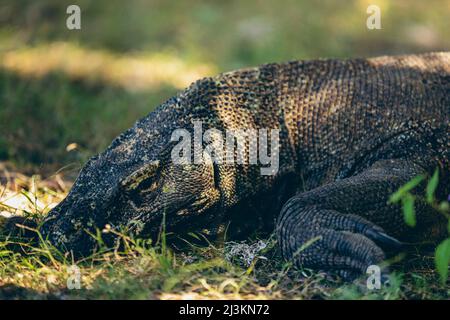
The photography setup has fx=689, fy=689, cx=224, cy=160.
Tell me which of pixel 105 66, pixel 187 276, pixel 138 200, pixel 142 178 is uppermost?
pixel 105 66

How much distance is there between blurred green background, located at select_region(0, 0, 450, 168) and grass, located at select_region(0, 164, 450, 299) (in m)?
1.90

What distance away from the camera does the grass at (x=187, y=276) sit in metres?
3.55

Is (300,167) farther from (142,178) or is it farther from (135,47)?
(135,47)

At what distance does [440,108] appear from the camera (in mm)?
4297

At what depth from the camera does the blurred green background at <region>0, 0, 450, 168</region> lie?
6605mm

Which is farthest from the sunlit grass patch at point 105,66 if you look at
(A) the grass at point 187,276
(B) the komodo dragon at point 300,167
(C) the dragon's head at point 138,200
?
(A) the grass at point 187,276

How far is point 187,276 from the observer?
12.2 feet

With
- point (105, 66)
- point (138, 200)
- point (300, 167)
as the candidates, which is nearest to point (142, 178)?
point (138, 200)

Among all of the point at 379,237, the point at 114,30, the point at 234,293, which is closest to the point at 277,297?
the point at 234,293

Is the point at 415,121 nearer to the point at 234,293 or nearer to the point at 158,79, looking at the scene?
the point at 234,293

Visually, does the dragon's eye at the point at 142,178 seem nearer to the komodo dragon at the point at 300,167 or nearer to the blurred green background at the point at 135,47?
the komodo dragon at the point at 300,167

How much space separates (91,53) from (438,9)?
16.5 feet

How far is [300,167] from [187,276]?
3.60 ft

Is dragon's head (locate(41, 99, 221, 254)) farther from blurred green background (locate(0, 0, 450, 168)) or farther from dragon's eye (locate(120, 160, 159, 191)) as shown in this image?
blurred green background (locate(0, 0, 450, 168))
